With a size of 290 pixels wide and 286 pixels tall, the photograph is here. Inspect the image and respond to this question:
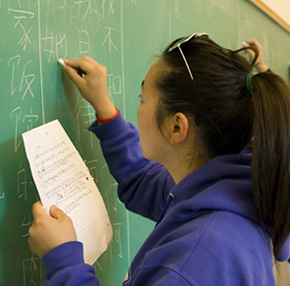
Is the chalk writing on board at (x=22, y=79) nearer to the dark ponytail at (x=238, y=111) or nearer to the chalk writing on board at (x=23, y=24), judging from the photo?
the chalk writing on board at (x=23, y=24)

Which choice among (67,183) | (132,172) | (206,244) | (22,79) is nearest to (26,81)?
(22,79)

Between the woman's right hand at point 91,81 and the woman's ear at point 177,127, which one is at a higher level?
the woman's right hand at point 91,81

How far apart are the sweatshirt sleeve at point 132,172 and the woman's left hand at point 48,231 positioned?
0.25 meters

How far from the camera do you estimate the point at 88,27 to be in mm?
841

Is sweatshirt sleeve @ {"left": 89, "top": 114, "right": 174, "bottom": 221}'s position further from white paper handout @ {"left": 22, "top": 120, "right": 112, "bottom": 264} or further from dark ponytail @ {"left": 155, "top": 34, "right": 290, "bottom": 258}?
dark ponytail @ {"left": 155, "top": 34, "right": 290, "bottom": 258}

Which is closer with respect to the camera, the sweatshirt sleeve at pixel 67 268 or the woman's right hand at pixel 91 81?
the sweatshirt sleeve at pixel 67 268

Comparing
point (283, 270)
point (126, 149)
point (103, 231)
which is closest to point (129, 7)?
point (126, 149)

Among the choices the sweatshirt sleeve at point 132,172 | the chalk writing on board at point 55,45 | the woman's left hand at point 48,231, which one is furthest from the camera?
the sweatshirt sleeve at point 132,172

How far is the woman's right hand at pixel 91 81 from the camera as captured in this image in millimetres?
782

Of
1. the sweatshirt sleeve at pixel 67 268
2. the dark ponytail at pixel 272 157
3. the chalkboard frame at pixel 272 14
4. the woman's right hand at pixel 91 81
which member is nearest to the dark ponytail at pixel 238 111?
the dark ponytail at pixel 272 157

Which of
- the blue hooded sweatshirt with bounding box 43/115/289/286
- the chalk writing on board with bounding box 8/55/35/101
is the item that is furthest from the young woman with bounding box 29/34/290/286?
the chalk writing on board with bounding box 8/55/35/101

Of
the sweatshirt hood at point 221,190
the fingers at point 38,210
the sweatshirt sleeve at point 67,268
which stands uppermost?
the sweatshirt hood at point 221,190

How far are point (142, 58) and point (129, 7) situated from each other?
0.48ft

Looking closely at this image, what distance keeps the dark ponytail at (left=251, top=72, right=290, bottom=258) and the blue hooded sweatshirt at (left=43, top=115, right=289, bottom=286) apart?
0.03m
